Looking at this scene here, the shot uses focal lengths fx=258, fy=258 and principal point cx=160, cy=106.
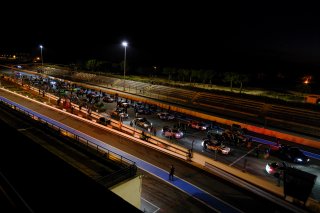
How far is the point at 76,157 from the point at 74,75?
6948 cm

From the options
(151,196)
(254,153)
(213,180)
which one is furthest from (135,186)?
(254,153)

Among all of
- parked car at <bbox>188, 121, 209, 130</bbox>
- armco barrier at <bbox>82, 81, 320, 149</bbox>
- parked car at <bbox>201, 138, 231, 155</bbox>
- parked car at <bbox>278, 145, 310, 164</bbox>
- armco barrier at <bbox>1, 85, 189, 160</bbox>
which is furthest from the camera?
parked car at <bbox>188, 121, 209, 130</bbox>

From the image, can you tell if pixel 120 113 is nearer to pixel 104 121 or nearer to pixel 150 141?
pixel 104 121

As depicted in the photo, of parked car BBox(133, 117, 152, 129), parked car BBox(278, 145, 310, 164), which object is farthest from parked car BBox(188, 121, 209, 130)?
parked car BBox(278, 145, 310, 164)

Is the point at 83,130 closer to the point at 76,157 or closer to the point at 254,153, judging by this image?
the point at 76,157

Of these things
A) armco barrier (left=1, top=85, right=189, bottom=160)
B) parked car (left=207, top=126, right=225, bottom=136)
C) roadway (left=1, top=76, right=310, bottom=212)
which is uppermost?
armco barrier (left=1, top=85, right=189, bottom=160)

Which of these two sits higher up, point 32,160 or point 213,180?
point 32,160

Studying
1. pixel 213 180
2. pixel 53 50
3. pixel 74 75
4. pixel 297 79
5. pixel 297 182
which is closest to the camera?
pixel 297 182

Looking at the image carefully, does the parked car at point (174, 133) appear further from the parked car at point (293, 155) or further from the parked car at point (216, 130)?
the parked car at point (293, 155)

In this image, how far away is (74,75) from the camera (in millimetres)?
82438

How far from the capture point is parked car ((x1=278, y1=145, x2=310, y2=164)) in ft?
82.5

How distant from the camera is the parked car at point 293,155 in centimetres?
2516

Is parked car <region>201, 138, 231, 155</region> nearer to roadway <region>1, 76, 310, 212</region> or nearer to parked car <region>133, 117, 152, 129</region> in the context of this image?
roadway <region>1, 76, 310, 212</region>

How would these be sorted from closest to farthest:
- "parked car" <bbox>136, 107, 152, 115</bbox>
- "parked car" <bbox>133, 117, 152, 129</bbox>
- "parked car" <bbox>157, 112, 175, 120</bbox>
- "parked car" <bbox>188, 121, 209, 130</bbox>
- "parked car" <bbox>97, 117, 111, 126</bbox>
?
1. "parked car" <bbox>97, 117, 111, 126</bbox>
2. "parked car" <bbox>133, 117, 152, 129</bbox>
3. "parked car" <bbox>188, 121, 209, 130</bbox>
4. "parked car" <bbox>157, 112, 175, 120</bbox>
5. "parked car" <bbox>136, 107, 152, 115</bbox>
